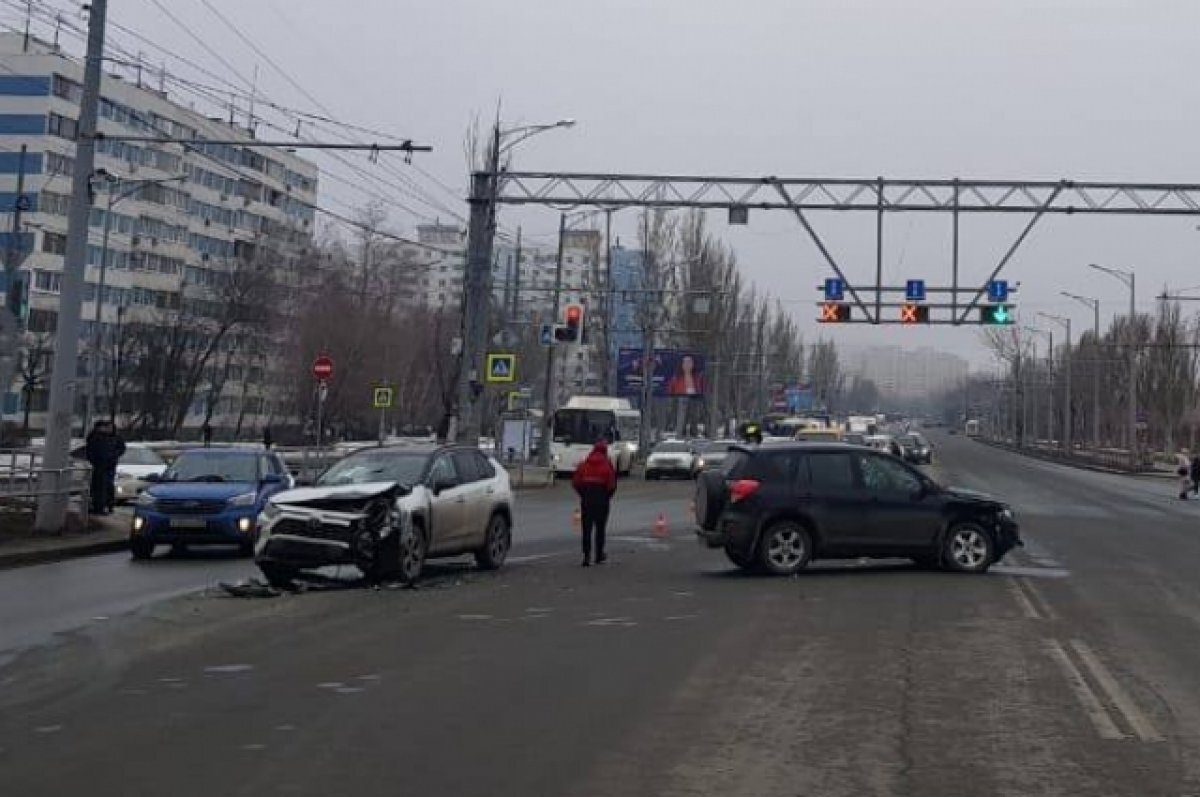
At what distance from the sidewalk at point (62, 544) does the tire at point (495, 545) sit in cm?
587

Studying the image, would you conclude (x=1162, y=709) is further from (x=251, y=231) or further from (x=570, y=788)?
(x=251, y=231)

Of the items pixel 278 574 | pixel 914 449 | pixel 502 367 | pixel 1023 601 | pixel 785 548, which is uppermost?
pixel 502 367

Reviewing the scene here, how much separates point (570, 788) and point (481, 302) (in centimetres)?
2962

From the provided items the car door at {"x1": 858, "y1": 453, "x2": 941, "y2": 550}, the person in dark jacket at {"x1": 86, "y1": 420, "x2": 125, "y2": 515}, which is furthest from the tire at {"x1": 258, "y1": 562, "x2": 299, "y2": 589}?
the person in dark jacket at {"x1": 86, "y1": 420, "x2": 125, "y2": 515}

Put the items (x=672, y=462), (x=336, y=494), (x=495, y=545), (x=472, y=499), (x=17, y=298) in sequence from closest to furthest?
(x=336, y=494) → (x=472, y=499) → (x=495, y=545) → (x=17, y=298) → (x=672, y=462)

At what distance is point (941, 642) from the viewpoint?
11672 millimetres

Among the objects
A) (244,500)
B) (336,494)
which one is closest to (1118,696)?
(336,494)

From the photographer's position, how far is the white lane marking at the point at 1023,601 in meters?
13.6

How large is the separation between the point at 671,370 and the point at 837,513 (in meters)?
57.1

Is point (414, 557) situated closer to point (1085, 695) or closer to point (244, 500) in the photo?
point (244, 500)

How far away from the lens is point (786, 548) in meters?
17.2

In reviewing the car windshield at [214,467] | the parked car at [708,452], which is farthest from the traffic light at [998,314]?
the car windshield at [214,467]

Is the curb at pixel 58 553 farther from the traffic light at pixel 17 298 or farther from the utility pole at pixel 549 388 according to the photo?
the utility pole at pixel 549 388

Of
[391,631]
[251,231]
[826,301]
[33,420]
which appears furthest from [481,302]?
[251,231]
